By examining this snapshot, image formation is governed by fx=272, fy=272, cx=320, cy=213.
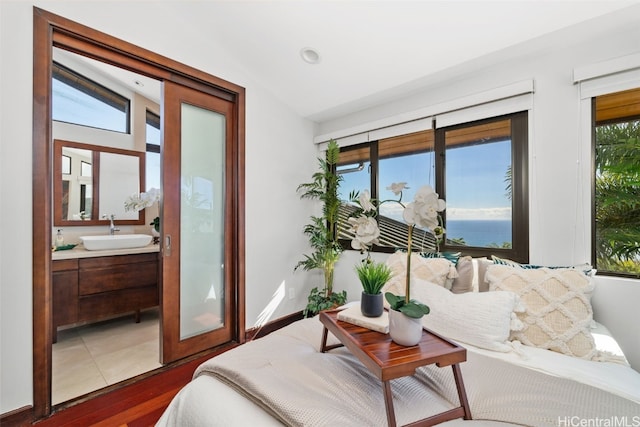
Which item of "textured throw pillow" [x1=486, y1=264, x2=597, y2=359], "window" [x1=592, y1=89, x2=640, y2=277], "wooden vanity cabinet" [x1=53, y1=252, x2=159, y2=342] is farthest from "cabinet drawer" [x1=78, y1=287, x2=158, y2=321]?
"window" [x1=592, y1=89, x2=640, y2=277]

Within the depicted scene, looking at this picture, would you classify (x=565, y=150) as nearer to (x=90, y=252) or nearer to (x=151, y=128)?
(x=90, y=252)

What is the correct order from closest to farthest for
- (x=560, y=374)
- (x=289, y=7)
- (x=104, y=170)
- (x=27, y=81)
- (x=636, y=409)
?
(x=636, y=409) < (x=560, y=374) < (x=27, y=81) < (x=289, y=7) < (x=104, y=170)

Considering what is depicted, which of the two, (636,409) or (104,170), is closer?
(636,409)

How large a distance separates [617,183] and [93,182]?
4842mm

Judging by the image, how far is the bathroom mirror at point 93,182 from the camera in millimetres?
3027

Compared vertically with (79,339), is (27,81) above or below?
above

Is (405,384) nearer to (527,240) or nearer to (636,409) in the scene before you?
(636,409)

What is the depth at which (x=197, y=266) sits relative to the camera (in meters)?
2.44

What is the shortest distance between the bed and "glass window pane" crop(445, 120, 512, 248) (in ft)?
2.53

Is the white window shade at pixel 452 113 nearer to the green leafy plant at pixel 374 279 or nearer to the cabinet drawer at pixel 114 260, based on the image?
the green leafy plant at pixel 374 279

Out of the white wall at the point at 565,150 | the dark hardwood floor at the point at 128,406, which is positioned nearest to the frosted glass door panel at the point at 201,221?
the dark hardwood floor at the point at 128,406

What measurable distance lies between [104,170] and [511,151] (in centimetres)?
428

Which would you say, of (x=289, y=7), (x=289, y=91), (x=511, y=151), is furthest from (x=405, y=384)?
(x=289, y=91)

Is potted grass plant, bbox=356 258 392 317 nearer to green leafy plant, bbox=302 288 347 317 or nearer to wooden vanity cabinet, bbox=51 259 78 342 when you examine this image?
green leafy plant, bbox=302 288 347 317
